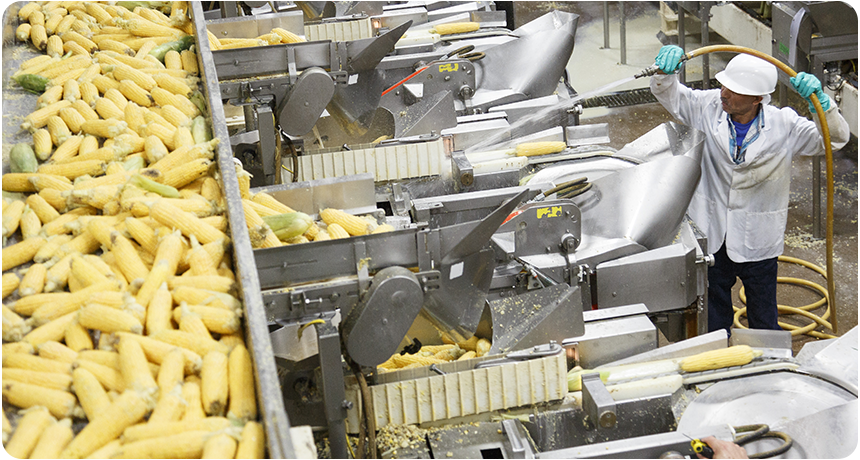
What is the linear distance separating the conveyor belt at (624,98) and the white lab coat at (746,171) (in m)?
3.59

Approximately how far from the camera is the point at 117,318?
6.40ft

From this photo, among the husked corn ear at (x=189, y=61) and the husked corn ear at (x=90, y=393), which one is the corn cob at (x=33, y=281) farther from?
the husked corn ear at (x=189, y=61)

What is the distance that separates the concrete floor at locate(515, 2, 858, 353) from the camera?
5.31 m

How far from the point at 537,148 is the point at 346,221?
181 cm

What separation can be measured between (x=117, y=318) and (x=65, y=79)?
5.63 ft

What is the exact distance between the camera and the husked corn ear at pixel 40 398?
176 centimetres

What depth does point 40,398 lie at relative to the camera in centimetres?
177

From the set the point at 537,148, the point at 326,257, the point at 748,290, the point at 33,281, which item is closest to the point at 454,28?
the point at 537,148

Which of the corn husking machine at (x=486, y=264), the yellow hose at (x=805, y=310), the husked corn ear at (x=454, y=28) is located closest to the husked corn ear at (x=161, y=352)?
the corn husking machine at (x=486, y=264)

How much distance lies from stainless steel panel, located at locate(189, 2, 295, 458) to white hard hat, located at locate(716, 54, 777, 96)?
8.66ft

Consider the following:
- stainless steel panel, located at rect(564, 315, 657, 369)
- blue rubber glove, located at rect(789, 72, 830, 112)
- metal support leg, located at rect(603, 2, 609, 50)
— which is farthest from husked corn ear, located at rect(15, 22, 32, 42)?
metal support leg, located at rect(603, 2, 609, 50)

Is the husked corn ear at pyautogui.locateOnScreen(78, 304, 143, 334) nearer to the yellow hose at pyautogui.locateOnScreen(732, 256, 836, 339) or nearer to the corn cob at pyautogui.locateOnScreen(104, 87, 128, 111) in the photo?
the corn cob at pyautogui.locateOnScreen(104, 87, 128, 111)

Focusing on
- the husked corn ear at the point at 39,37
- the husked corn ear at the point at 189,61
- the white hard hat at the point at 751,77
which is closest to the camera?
the husked corn ear at the point at 189,61

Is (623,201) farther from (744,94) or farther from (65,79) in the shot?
(65,79)
